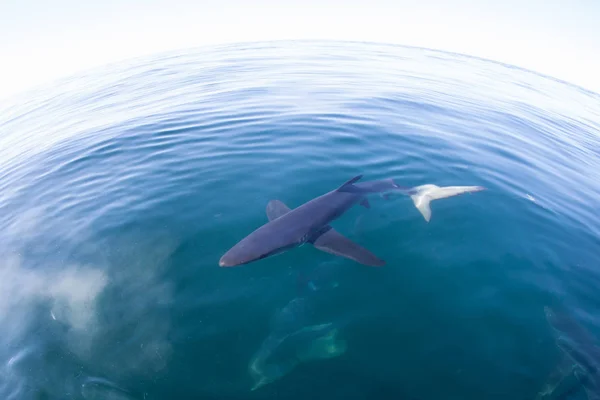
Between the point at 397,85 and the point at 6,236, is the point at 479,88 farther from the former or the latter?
the point at 6,236

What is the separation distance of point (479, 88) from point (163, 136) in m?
35.5

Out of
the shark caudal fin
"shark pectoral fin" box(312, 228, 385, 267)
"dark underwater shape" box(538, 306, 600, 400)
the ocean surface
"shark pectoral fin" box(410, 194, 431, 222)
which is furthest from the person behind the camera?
the shark caudal fin

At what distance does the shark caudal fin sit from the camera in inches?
473

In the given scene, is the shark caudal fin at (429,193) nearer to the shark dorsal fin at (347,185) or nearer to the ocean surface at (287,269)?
the ocean surface at (287,269)

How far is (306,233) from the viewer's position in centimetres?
998

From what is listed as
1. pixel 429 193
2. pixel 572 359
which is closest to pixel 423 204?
pixel 429 193

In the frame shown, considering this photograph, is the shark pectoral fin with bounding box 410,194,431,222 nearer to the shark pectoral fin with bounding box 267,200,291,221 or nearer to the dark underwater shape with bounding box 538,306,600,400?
the dark underwater shape with bounding box 538,306,600,400

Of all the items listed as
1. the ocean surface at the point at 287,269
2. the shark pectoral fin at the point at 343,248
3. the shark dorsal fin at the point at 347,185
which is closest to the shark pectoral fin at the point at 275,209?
the ocean surface at the point at 287,269

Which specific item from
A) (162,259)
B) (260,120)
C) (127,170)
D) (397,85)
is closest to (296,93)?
(260,120)

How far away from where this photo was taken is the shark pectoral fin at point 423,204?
11.7 metres

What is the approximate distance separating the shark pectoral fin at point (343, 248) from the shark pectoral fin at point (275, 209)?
5.96 feet

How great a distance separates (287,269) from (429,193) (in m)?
6.74

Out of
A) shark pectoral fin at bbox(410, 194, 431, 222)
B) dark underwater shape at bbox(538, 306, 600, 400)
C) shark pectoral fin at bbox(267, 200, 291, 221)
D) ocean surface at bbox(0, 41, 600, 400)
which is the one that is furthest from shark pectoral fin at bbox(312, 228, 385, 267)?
dark underwater shape at bbox(538, 306, 600, 400)

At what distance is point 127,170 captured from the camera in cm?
1581
